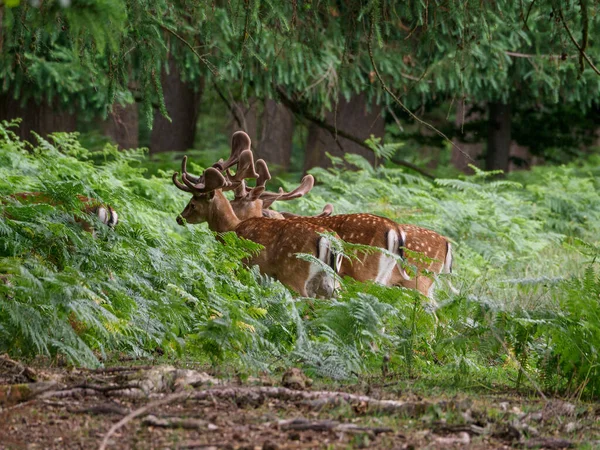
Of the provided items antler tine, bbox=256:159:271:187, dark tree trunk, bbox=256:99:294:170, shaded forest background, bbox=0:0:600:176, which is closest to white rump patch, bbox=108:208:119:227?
shaded forest background, bbox=0:0:600:176

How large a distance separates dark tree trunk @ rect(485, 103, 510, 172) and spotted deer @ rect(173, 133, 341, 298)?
10.8 meters

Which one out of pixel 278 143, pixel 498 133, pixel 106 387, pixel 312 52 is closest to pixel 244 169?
pixel 312 52

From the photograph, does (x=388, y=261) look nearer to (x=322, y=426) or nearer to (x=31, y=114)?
(x=322, y=426)

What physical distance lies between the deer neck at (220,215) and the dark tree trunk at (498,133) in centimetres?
1098

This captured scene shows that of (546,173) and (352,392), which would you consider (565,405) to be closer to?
(352,392)

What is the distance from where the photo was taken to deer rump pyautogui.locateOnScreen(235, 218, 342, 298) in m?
8.12

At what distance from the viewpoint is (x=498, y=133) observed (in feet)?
64.1

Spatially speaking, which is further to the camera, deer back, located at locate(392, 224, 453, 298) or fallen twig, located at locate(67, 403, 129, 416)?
deer back, located at locate(392, 224, 453, 298)

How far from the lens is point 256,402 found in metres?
4.45

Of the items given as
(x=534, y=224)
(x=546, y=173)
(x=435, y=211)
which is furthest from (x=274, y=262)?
A: (x=546, y=173)

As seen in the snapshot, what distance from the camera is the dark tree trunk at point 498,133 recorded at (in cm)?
1950

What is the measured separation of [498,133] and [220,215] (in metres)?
11.1

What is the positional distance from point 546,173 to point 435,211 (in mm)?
5659

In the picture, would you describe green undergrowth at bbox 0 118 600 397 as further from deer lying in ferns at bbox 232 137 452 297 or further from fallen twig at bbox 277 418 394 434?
fallen twig at bbox 277 418 394 434
